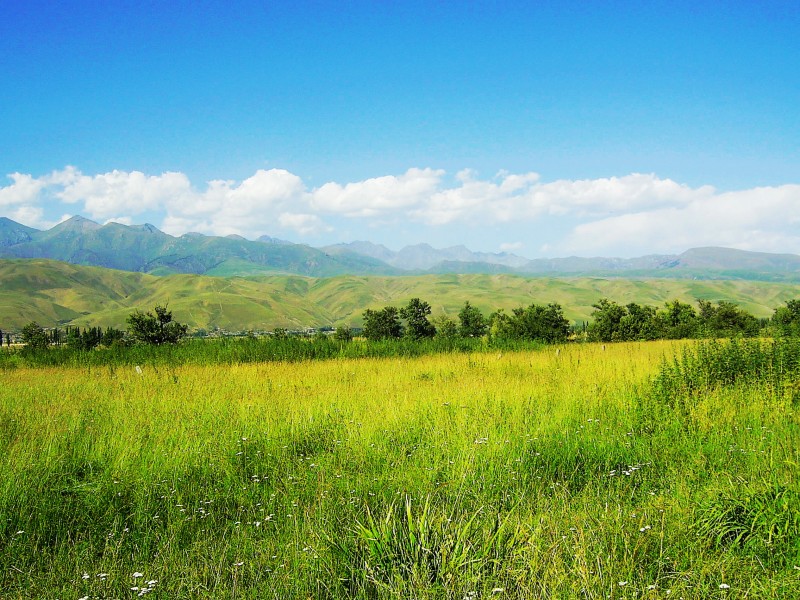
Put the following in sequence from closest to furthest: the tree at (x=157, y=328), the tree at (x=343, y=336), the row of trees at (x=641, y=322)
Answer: the tree at (x=343, y=336) < the tree at (x=157, y=328) < the row of trees at (x=641, y=322)

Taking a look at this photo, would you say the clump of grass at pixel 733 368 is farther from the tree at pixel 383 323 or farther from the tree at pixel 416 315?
the tree at pixel 383 323

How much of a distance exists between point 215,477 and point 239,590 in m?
2.69

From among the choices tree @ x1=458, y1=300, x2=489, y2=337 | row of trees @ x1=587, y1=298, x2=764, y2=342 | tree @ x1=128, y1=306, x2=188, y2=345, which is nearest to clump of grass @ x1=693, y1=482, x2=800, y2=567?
tree @ x1=128, y1=306, x2=188, y2=345

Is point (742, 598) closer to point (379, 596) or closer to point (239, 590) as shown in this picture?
point (379, 596)

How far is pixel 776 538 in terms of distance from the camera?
12.4ft

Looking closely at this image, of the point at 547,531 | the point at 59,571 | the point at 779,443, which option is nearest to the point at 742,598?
the point at 547,531

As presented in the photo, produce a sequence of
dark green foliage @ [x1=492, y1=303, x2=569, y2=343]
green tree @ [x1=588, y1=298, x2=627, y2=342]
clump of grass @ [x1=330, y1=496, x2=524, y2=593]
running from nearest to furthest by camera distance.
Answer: clump of grass @ [x1=330, y1=496, x2=524, y2=593] < dark green foliage @ [x1=492, y1=303, x2=569, y2=343] < green tree @ [x1=588, y1=298, x2=627, y2=342]

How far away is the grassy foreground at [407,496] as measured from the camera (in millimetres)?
3418

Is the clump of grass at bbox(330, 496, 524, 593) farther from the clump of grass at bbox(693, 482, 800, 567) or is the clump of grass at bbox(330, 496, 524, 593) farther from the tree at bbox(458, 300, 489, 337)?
the tree at bbox(458, 300, 489, 337)

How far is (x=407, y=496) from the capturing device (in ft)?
13.3

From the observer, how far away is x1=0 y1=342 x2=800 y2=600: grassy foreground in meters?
3.42

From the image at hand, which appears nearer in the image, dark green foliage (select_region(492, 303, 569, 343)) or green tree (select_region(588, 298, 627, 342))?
dark green foliage (select_region(492, 303, 569, 343))

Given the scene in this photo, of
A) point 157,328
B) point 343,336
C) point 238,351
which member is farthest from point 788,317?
point 157,328

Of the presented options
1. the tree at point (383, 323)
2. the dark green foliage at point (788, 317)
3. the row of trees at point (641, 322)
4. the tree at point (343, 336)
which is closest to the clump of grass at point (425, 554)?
the dark green foliage at point (788, 317)
